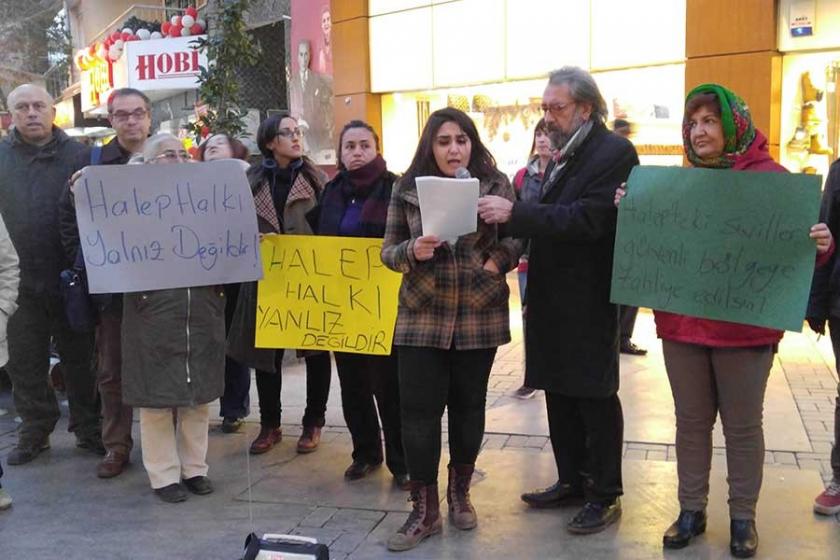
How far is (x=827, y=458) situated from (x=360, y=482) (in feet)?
8.42

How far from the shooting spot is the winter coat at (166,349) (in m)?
4.55

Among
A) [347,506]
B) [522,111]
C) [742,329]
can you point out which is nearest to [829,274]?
[742,329]

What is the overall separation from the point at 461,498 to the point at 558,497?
50cm

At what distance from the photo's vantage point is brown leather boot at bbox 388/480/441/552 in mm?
3918

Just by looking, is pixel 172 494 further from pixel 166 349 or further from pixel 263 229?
pixel 263 229

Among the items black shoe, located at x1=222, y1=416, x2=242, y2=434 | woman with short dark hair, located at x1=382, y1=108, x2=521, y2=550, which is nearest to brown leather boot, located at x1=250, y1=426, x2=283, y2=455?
black shoe, located at x1=222, y1=416, x2=242, y2=434

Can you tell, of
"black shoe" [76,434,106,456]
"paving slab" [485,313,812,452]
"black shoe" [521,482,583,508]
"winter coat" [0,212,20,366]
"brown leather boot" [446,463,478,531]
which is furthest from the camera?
"black shoe" [76,434,106,456]

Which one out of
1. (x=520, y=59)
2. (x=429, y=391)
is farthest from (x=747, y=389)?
(x=520, y=59)

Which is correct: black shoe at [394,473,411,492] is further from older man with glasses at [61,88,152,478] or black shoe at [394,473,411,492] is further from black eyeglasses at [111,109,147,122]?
black eyeglasses at [111,109,147,122]

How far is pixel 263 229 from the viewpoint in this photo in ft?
16.5

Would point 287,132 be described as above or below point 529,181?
above

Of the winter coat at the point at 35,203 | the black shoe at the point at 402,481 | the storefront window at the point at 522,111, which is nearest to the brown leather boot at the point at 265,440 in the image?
the black shoe at the point at 402,481

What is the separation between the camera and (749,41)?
26.4 feet

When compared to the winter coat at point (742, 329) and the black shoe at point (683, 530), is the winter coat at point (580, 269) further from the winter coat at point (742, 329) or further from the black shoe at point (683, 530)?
the black shoe at point (683, 530)
